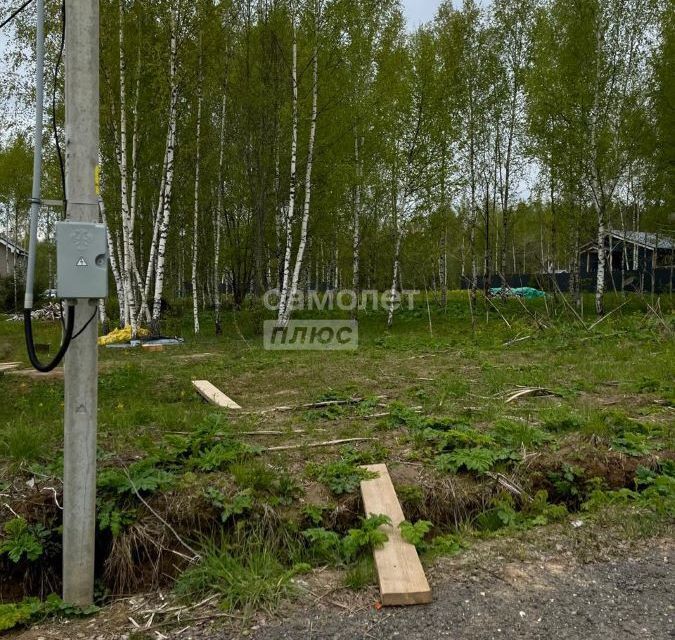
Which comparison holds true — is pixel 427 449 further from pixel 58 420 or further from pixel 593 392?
pixel 58 420

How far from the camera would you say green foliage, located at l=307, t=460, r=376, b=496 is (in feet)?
13.0

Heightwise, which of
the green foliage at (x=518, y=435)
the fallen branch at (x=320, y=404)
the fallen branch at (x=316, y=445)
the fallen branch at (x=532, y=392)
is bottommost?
the fallen branch at (x=316, y=445)

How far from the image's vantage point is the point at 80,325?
280 cm

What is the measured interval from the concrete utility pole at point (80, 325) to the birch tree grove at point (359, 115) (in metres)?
A: 11.3

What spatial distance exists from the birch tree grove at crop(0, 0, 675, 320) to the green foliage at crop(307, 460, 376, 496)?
35.5 ft

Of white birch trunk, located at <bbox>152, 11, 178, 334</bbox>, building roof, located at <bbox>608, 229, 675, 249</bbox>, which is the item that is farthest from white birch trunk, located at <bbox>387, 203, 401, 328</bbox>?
building roof, located at <bbox>608, 229, 675, 249</bbox>

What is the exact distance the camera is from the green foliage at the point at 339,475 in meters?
3.96

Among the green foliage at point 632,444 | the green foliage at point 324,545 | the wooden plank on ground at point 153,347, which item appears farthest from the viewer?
the wooden plank on ground at point 153,347

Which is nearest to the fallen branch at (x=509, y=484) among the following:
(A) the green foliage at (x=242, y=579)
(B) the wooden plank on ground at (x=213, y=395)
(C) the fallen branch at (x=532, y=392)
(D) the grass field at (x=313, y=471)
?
(D) the grass field at (x=313, y=471)

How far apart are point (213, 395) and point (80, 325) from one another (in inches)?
167

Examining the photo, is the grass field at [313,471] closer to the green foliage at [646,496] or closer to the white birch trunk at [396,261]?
the green foliage at [646,496]

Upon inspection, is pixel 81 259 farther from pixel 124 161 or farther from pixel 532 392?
pixel 124 161

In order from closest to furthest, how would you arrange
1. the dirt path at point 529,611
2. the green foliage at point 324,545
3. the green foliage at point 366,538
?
the dirt path at point 529,611
the green foliage at point 366,538
the green foliage at point 324,545

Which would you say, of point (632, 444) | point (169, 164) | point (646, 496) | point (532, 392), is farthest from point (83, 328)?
point (169, 164)
